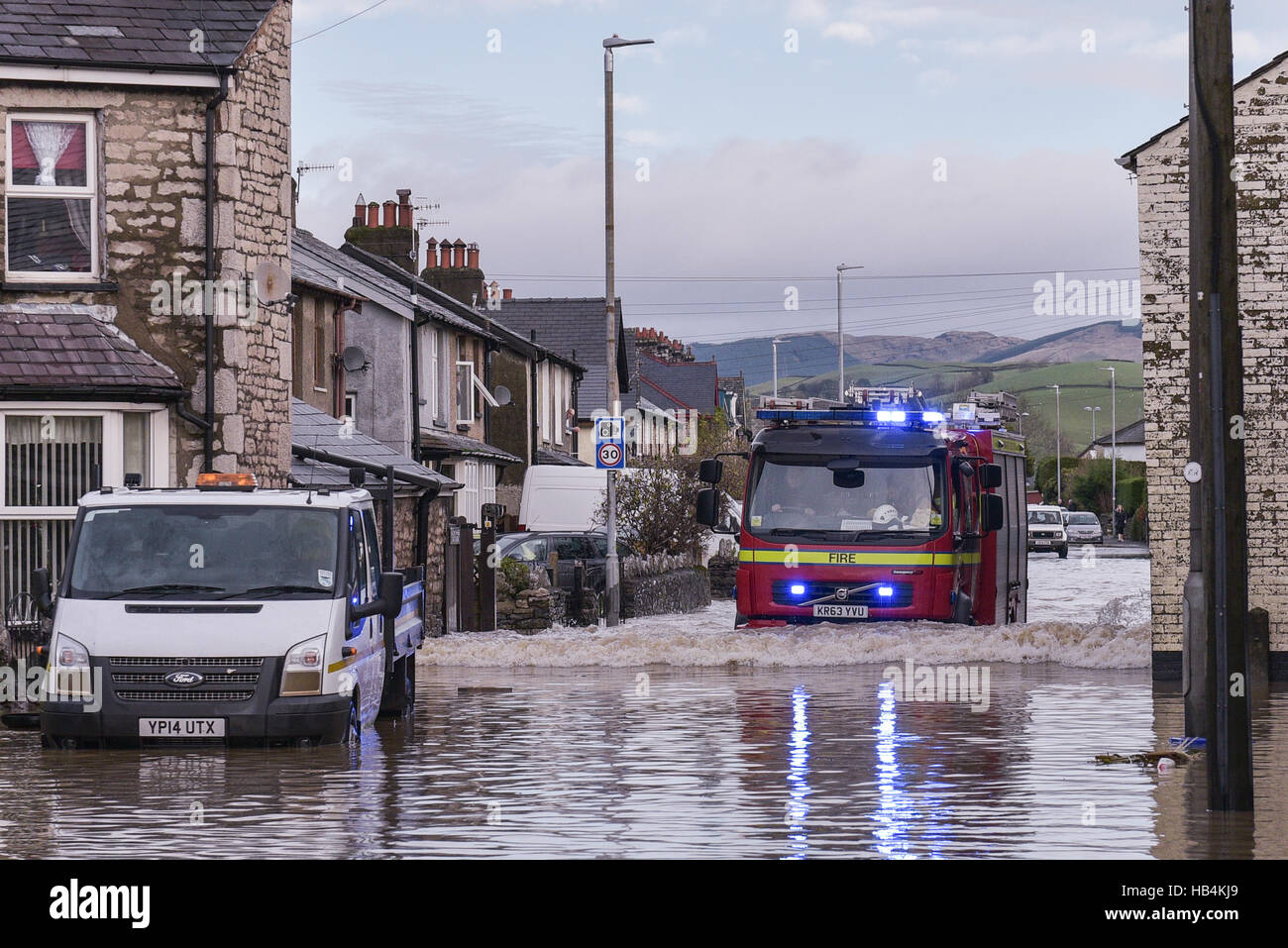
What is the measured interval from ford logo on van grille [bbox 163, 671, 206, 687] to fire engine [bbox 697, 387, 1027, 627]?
34.1 feet

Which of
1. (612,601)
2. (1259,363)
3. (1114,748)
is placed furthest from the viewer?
(612,601)

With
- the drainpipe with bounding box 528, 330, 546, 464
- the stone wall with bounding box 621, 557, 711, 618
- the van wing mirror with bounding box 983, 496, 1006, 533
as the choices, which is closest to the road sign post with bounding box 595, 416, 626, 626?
the stone wall with bounding box 621, 557, 711, 618

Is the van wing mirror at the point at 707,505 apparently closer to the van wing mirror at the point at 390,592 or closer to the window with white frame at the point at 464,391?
the van wing mirror at the point at 390,592

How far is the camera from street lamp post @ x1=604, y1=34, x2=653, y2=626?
34875 mm

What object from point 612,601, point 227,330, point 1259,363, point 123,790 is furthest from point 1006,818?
point 612,601

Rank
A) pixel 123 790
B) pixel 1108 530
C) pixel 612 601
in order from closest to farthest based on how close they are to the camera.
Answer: pixel 123 790, pixel 612 601, pixel 1108 530

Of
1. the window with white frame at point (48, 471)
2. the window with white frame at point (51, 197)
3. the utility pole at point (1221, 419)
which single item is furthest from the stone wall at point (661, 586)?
the utility pole at point (1221, 419)

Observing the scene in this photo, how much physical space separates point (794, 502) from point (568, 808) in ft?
42.2

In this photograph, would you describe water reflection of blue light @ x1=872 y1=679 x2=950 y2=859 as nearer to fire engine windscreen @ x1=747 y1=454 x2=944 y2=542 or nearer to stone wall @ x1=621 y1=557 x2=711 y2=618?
fire engine windscreen @ x1=747 y1=454 x2=944 y2=542

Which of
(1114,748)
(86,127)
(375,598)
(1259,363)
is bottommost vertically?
(1114,748)

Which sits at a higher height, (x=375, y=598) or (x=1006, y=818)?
(x=375, y=598)

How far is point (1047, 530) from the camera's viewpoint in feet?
252
